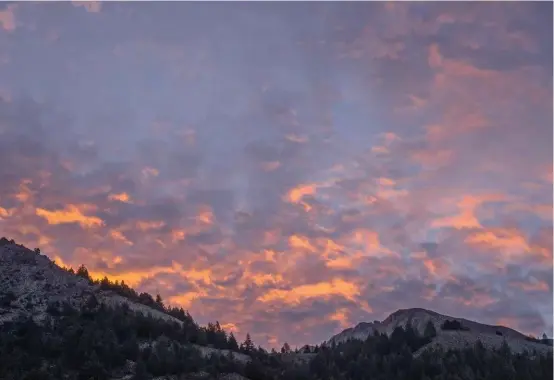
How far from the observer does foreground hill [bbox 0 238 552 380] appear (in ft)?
262

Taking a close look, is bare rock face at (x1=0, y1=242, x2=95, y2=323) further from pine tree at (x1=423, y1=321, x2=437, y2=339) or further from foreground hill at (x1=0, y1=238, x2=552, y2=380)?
pine tree at (x1=423, y1=321, x2=437, y2=339)

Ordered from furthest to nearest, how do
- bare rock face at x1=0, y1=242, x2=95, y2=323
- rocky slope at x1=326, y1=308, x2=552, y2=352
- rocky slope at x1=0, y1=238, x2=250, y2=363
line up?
rocky slope at x1=326, y1=308, x2=552, y2=352 < bare rock face at x1=0, y1=242, x2=95, y2=323 < rocky slope at x1=0, y1=238, x2=250, y2=363

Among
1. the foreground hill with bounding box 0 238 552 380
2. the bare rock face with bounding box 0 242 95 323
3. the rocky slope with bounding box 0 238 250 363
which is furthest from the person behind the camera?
the bare rock face with bounding box 0 242 95 323

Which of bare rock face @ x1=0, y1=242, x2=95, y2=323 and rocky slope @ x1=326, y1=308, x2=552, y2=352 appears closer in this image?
bare rock face @ x1=0, y1=242, x2=95, y2=323

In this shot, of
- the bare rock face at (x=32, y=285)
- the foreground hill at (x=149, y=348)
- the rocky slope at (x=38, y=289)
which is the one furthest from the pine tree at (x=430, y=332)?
the bare rock face at (x=32, y=285)

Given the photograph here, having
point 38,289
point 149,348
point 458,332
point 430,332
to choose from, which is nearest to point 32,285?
point 38,289

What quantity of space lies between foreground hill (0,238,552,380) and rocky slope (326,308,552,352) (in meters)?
0.61

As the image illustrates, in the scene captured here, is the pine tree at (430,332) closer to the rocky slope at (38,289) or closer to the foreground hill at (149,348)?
the foreground hill at (149,348)

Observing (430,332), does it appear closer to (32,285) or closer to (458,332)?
(458,332)

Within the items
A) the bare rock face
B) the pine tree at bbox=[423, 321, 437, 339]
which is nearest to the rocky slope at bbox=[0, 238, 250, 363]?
the bare rock face

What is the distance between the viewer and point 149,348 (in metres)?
86.5

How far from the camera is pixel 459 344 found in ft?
356

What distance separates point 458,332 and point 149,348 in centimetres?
5348

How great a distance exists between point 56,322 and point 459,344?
191ft
